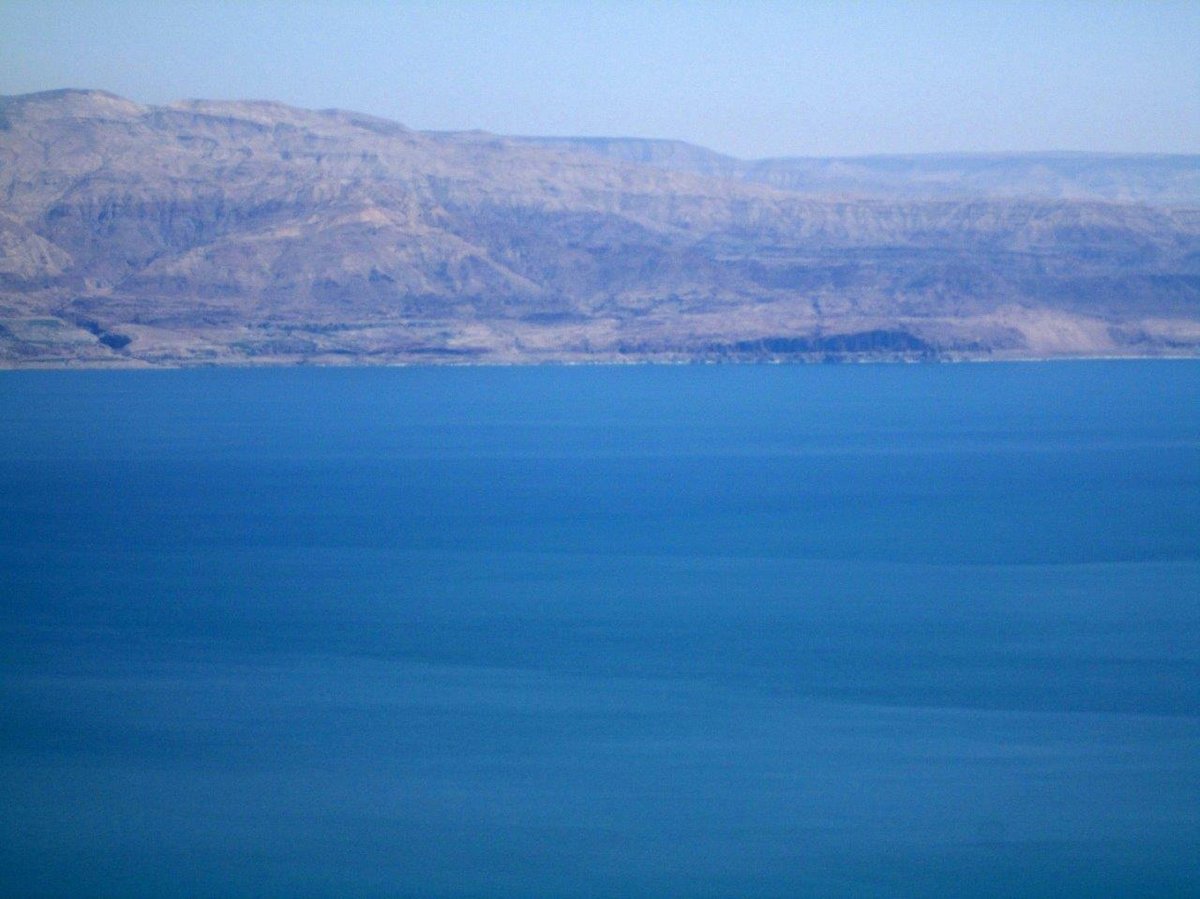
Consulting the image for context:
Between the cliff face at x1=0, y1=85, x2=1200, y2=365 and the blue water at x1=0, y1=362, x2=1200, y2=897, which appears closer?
the blue water at x1=0, y1=362, x2=1200, y2=897

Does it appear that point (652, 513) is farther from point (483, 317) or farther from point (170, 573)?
point (483, 317)

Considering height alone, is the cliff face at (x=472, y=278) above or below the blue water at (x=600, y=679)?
below

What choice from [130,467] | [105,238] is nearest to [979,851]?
[130,467]

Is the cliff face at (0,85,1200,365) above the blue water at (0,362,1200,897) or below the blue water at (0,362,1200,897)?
below

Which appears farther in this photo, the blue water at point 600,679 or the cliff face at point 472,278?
the cliff face at point 472,278

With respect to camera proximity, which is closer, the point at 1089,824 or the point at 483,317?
the point at 1089,824
